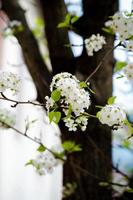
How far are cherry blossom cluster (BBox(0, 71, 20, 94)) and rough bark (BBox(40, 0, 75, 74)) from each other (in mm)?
618

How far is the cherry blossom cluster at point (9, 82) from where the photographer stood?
3.31 ft

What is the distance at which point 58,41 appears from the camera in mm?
1684

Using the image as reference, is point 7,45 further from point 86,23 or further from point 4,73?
point 4,73

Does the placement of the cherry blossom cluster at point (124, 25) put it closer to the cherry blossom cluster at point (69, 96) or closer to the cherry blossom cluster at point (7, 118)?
the cherry blossom cluster at point (69, 96)

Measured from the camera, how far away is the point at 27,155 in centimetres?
438

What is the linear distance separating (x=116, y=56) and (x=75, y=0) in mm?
319

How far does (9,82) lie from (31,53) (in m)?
0.76

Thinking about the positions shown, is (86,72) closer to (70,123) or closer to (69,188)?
(69,188)

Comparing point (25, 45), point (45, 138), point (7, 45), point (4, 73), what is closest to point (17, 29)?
point (25, 45)

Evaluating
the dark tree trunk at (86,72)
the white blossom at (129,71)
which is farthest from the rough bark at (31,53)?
the white blossom at (129,71)

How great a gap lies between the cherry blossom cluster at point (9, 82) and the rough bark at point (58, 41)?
618mm

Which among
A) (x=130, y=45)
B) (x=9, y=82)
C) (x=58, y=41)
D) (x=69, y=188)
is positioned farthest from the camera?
(x=69, y=188)

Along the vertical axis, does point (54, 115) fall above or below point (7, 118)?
below

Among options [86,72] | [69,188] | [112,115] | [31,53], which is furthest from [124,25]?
[69,188]
